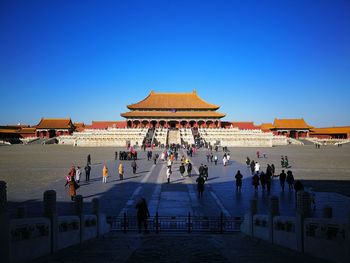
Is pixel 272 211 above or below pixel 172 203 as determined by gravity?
above

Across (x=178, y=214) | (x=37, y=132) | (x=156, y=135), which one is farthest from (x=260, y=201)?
(x=37, y=132)

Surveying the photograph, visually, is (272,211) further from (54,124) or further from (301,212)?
(54,124)

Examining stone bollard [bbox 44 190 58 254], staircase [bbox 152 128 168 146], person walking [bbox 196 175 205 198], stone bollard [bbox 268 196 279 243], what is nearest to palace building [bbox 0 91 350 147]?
staircase [bbox 152 128 168 146]

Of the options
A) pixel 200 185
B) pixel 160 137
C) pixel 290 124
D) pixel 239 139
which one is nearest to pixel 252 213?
pixel 200 185

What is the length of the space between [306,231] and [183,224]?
4046 mm

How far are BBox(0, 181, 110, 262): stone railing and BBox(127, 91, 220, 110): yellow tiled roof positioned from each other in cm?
6832

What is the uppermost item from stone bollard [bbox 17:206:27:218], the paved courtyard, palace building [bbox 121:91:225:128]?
palace building [bbox 121:91:225:128]

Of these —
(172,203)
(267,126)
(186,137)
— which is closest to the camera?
(172,203)

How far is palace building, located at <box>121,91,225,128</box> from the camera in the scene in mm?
73625

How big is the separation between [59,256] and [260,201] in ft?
27.8

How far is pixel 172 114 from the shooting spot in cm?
7388

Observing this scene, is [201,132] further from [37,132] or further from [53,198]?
[53,198]

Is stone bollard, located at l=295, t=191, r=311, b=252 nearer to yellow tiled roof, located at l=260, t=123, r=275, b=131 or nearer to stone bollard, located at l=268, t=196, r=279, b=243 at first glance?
stone bollard, located at l=268, t=196, r=279, b=243

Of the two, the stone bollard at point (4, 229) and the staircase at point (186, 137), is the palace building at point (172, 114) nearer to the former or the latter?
the staircase at point (186, 137)
